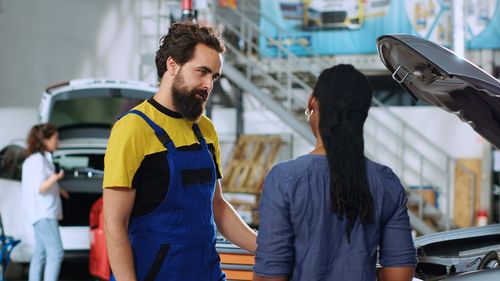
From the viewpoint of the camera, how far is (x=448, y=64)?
338cm

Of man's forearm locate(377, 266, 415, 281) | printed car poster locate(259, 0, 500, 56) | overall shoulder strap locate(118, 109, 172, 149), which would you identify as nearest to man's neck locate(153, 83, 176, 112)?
overall shoulder strap locate(118, 109, 172, 149)

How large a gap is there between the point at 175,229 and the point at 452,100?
138cm

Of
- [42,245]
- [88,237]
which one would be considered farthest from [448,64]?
[88,237]

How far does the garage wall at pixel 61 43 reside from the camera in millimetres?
15633

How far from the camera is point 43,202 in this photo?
859 cm

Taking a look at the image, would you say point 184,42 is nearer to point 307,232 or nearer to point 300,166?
point 300,166

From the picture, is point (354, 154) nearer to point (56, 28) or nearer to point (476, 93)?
point (476, 93)

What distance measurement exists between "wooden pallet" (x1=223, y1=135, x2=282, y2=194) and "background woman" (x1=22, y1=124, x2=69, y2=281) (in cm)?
575

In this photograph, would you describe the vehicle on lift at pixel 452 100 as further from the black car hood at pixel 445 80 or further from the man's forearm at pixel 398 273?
the man's forearm at pixel 398 273

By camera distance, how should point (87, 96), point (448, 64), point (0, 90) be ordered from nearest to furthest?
1. point (448, 64)
2. point (87, 96)
3. point (0, 90)

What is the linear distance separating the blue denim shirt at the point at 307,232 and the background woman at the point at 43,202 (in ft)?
19.0

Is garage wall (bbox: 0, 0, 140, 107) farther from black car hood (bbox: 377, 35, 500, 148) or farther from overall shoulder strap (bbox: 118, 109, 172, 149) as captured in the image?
overall shoulder strap (bbox: 118, 109, 172, 149)

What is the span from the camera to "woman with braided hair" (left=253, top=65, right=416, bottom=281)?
304cm

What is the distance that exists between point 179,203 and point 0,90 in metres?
12.7
